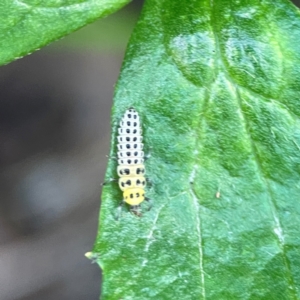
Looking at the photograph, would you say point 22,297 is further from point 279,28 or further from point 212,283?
point 279,28

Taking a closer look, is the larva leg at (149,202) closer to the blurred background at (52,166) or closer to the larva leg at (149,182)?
the larva leg at (149,182)

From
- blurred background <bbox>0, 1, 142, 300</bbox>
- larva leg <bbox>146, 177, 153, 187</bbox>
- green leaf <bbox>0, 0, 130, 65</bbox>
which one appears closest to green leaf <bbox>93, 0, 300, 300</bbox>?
larva leg <bbox>146, 177, 153, 187</bbox>

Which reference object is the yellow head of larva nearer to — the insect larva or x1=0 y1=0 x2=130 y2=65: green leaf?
the insect larva

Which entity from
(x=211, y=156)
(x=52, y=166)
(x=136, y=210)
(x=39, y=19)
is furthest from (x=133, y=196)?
(x=52, y=166)

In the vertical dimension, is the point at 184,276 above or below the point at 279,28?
below

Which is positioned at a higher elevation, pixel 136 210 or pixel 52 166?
pixel 136 210

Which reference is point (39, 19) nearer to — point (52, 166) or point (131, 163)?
point (131, 163)

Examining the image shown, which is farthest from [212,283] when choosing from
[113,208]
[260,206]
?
[113,208]
